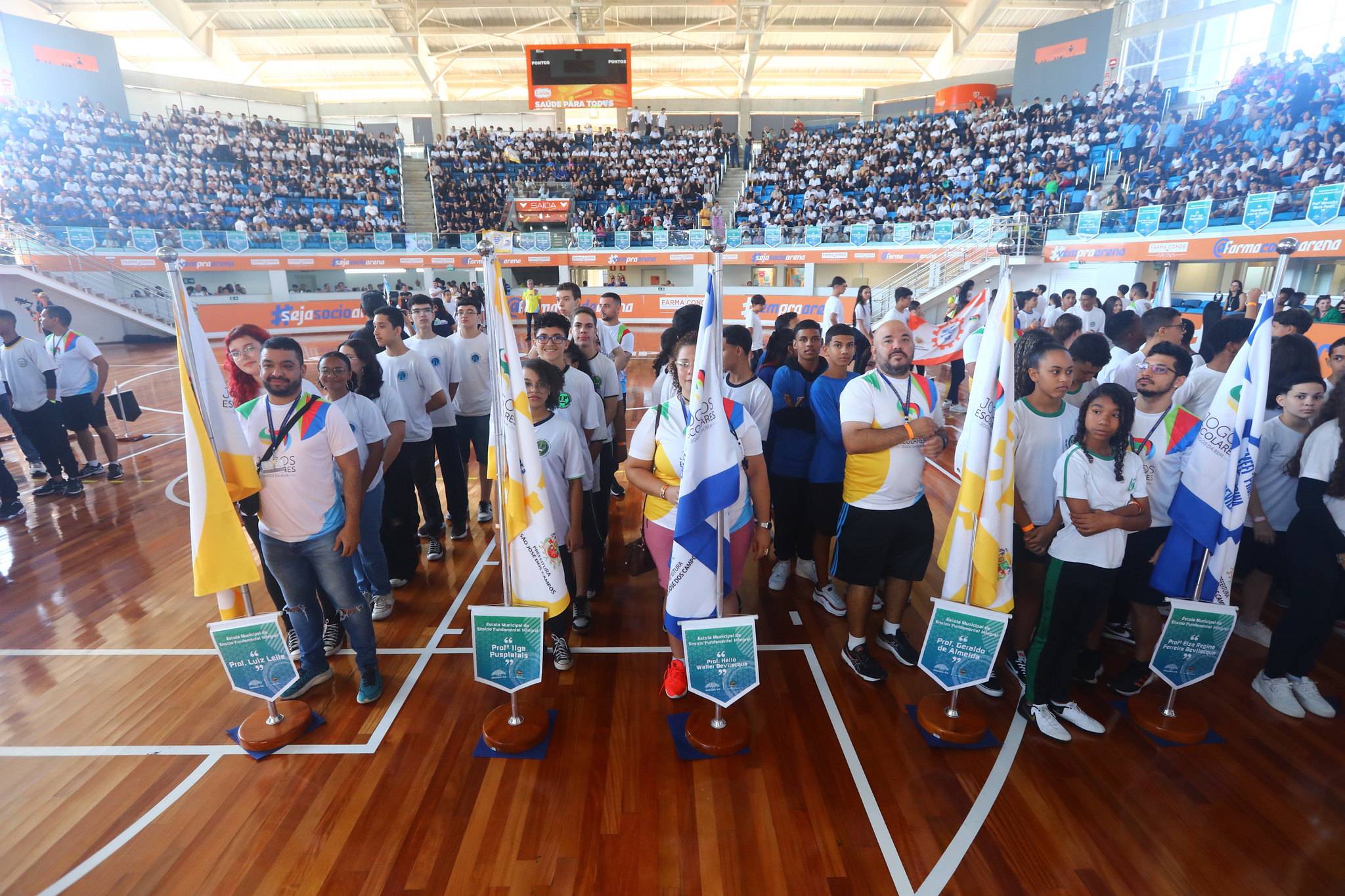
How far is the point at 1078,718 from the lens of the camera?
3268mm

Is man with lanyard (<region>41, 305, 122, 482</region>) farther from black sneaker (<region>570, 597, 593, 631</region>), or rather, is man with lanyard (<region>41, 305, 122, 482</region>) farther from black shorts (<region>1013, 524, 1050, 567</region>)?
black shorts (<region>1013, 524, 1050, 567</region>)

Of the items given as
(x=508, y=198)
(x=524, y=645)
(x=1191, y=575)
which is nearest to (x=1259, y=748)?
(x=1191, y=575)

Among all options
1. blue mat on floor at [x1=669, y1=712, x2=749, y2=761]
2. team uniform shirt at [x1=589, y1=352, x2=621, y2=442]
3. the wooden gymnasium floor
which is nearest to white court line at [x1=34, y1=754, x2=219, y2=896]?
the wooden gymnasium floor

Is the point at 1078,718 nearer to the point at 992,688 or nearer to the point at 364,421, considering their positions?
the point at 992,688

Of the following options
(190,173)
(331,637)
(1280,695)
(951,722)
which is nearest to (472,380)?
(331,637)

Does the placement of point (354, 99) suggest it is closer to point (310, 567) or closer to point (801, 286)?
point (801, 286)

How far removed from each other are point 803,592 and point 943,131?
76.5 feet

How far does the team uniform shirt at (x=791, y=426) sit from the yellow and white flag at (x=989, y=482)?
1.26 m

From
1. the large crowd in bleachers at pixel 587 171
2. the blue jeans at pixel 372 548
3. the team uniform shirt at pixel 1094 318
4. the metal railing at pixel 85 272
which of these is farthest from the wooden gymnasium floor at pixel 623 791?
the large crowd in bleachers at pixel 587 171

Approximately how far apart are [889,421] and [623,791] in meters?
A: 2.20

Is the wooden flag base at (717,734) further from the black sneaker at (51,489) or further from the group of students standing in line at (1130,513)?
the black sneaker at (51,489)

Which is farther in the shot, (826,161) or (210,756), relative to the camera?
(826,161)

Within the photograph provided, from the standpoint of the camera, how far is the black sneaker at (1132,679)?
3.51 metres

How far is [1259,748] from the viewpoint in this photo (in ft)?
10.4
